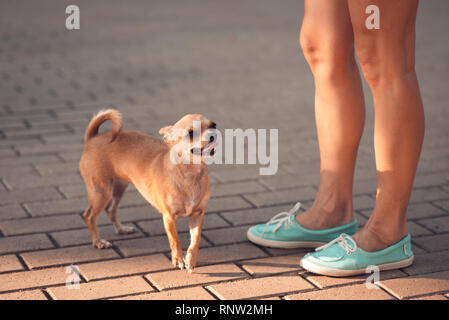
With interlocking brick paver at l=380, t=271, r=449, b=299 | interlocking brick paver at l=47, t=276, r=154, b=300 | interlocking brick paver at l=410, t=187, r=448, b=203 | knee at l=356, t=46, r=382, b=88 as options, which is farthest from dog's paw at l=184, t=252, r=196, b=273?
interlocking brick paver at l=410, t=187, r=448, b=203

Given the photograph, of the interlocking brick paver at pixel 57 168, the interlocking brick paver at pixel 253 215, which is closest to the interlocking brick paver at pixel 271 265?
the interlocking brick paver at pixel 253 215

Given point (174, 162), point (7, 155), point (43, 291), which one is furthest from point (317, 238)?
point (7, 155)

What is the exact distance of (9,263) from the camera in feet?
10.6

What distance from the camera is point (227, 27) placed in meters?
11.1

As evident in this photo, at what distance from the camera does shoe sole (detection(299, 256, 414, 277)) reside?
3.13m

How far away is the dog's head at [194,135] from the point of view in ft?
9.84

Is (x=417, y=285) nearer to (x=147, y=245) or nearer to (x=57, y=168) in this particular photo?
(x=147, y=245)

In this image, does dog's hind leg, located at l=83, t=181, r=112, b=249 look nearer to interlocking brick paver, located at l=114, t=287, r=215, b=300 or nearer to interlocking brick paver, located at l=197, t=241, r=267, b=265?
interlocking brick paver, located at l=197, t=241, r=267, b=265

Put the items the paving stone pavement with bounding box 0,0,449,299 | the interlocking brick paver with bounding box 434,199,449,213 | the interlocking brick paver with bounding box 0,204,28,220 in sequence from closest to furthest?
the paving stone pavement with bounding box 0,0,449,299 < the interlocking brick paver with bounding box 0,204,28,220 < the interlocking brick paver with bounding box 434,199,449,213

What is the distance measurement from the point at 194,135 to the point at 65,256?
0.97 m

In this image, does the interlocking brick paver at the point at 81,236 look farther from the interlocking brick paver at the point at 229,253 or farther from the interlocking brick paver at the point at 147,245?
the interlocking brick paver at the point at 229,253

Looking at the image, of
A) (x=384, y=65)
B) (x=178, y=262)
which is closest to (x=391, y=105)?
(x=384, y=65)

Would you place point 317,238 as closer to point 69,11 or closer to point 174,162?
point 174,162

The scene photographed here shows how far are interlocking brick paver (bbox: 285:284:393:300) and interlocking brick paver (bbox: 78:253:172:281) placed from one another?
0.70 metres
